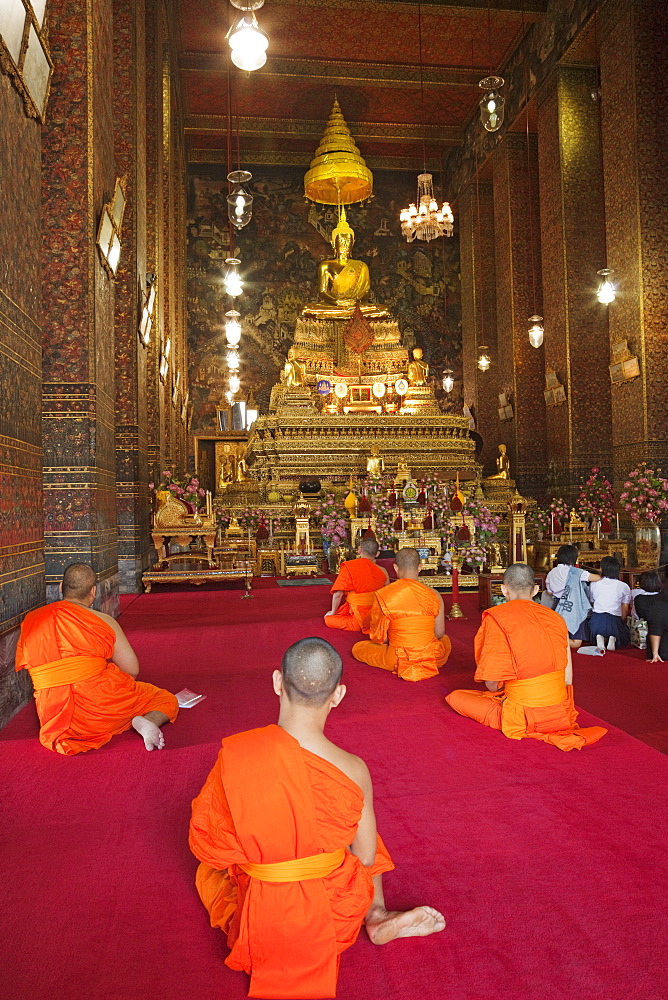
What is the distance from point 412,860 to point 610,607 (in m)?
3.64

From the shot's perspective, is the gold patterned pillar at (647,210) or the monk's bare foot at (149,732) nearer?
the monk's bare foot at (149,732)

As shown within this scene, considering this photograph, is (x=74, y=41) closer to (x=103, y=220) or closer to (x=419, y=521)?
(x=103, y=220)

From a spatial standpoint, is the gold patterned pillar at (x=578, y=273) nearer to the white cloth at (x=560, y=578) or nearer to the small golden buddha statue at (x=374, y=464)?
the small golden buddha statue at (x=374, y=464)

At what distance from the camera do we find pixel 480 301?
1864 centimetres

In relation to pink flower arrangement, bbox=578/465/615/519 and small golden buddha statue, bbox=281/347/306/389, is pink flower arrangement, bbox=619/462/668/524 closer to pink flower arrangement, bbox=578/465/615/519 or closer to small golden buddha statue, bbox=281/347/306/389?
pink flower arrangement, bbox=578/465/615/519

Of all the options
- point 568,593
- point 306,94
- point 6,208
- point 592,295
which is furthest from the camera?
point 306,94

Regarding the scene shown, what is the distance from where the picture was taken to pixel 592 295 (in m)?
13.1

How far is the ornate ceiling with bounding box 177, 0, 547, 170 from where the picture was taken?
14.4m

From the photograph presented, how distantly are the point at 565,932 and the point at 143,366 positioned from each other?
27.2 feet

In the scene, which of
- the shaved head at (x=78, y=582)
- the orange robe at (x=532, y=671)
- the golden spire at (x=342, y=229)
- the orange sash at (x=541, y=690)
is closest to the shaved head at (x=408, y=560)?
the orange robe at (x=532, y=671)

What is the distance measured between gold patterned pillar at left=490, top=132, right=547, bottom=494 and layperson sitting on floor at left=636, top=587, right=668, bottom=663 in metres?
10.4

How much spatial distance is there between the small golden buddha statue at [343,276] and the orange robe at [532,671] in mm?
16027

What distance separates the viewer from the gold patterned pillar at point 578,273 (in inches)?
→ 514

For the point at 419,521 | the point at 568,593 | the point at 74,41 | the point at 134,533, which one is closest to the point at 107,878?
the point at 568,593
